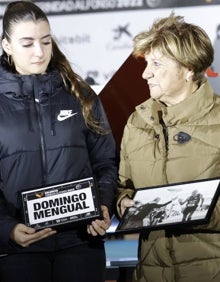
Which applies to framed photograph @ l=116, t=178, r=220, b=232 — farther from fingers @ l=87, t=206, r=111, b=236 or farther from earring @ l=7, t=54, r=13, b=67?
earring @ l=7, t=54, r=13, b=67

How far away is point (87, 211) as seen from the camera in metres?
2.11

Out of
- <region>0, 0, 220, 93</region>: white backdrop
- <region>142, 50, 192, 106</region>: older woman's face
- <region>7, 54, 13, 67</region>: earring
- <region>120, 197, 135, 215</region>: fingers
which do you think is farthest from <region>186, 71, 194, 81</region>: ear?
<region>0, 0, 220, 93</region>: white backdrop

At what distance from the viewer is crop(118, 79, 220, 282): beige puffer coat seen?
7.08ft

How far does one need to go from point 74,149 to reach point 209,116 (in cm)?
49

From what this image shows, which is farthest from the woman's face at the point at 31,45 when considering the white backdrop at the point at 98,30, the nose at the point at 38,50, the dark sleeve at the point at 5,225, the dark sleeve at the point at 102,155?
the white backdrop at the point at 98,30

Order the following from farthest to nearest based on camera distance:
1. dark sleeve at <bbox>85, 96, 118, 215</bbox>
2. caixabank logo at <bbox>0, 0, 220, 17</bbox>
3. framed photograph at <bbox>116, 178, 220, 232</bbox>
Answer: caixabank logo at <bbox>0, 0, 220, 17</bbox>
dark sleeve at <bbox>85, 96, 118, 215</bbox>
framed photograph at <bbox>116, 178, 220, 232</bbox>

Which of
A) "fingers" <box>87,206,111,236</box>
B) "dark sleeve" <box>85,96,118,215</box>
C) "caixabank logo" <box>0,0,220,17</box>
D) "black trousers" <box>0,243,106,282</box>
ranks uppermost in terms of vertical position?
"caixabank logo" <box>0,0,220,17</box>

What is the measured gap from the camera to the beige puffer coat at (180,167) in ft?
7.08

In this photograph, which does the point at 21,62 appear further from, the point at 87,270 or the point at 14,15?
the point at 87,270

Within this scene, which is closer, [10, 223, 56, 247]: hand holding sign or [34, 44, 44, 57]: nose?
[10, 223, 56, 247]: hand holding sign

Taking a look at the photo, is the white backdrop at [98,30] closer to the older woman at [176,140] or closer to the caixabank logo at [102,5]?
the caixabank logo at [102,5]

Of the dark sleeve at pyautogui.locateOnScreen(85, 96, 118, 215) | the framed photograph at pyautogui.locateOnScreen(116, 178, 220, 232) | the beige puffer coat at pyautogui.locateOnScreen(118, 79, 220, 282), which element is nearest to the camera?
the framed photograph at pyautogui.locateOnScreen(116, 178, 220, 232)

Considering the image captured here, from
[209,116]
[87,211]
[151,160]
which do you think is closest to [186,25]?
[209,116]

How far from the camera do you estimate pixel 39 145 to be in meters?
2.17
